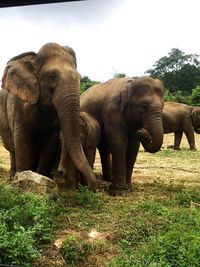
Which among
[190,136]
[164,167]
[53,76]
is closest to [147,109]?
[53,76]

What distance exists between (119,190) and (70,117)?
2.88ft

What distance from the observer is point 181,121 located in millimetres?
7133

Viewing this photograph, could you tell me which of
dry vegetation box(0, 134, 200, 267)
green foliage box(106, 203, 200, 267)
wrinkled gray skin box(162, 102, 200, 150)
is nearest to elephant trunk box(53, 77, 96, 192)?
dry vegetation box(0, 134, 200, 267)

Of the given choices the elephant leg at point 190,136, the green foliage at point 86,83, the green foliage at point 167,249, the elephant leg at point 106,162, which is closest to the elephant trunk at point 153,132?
the elephant leg at point 106,162

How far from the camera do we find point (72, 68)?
4082 millimetres

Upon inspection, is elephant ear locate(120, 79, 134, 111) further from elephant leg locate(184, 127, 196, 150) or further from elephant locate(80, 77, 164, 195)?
elephant leg locate(184, 127, 196, 150)

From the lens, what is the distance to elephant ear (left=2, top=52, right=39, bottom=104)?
4203 millimetres

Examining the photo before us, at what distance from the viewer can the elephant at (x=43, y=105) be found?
12.8ft

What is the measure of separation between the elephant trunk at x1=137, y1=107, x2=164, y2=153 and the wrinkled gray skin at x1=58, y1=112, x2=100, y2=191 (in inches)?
15.8

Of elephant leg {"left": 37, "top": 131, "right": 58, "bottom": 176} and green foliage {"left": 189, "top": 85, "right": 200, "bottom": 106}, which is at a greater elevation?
green foliage {"left": 189, "top": 85, "right": 200, "bottom": 106}

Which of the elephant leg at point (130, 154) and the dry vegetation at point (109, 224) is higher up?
the elephant leg at point (130, 154)

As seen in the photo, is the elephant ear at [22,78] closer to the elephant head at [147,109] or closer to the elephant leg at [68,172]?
the elephant leg at [68,172]

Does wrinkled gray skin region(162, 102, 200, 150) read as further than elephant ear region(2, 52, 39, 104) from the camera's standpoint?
Yes

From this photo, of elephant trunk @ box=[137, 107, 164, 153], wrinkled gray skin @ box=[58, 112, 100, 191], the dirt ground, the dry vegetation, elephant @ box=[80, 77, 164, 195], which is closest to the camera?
the dry vegetation
